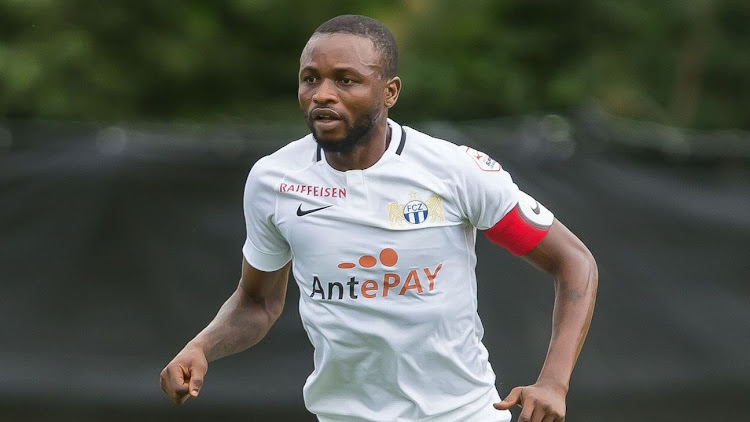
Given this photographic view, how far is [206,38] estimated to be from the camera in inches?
527

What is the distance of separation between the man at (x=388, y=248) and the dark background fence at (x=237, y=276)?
2.85 metres

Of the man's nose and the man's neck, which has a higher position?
the man's nose

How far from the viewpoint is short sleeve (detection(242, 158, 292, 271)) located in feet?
13.3

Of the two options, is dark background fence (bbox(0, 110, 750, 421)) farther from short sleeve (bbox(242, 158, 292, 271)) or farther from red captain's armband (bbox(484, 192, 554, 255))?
red captain's armband (bbox(484, 192, 554, 255))

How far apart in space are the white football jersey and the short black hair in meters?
0.22

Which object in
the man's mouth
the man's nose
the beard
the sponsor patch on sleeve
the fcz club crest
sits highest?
the man's nose

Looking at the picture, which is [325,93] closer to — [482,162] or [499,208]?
[482,162]

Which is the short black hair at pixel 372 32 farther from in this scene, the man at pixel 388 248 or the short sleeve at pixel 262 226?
the short sleeve at pixel 262 226

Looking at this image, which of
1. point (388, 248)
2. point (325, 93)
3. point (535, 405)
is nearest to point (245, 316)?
point (388, 248)

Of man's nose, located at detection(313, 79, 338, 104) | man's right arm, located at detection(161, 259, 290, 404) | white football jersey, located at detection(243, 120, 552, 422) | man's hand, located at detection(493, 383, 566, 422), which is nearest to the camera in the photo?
man's hand, located at detection(493, 383, 566, 422)

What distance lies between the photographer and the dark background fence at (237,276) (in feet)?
22.4

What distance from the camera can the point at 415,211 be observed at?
3.85 m

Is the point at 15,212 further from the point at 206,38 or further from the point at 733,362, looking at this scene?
the point at 206,38

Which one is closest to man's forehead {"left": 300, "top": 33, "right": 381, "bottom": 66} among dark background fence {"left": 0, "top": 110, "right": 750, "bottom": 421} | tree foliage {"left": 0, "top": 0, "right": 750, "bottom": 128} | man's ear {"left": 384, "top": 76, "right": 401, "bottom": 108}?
man's ear {"left": 384, "top": 76, "right": 401, "bottom": 108}
